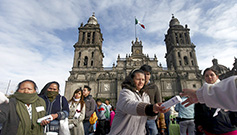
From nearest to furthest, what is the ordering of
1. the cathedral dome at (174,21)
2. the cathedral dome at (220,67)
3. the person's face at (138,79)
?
the person's face at (138,79) → the cathedral dome at (220,67) → the cathedral dome at (174,21)

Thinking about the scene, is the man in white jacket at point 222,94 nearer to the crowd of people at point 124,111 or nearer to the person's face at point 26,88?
the crowd of people at point 124,111

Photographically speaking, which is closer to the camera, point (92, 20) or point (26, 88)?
point (26, 88)

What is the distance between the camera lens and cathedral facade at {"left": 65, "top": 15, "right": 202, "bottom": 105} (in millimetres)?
26031

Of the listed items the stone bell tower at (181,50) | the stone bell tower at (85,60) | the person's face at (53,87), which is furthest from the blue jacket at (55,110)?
the stone bell tower at (181,50)

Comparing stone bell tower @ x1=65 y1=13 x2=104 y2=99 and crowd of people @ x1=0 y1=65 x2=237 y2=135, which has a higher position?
stone bell tower @ x1=65 y1=13 x2=104 y2=99

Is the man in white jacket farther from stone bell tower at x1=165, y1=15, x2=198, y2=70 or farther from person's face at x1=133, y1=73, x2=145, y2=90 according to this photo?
stone bell tower at x1=165, y1=15, x2=198, y2=70

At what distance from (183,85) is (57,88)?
27.1 m

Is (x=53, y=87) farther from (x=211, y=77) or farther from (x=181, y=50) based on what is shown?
(x=181, y=50)

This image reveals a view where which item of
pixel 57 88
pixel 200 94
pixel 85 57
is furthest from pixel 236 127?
pixel 85 57

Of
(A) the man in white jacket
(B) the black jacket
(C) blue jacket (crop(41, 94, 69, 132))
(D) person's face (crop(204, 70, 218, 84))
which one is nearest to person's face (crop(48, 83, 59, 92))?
(C) blue jacket (crop(41, 94, 69, 132))

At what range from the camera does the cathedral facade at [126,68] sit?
26.0m

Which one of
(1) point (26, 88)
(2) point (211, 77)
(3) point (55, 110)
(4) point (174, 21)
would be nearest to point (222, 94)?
(2) point (211, 77)

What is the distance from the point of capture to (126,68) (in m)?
28.0

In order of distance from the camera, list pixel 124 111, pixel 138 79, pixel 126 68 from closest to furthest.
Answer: pixel 124 111, pixel 138 79, pixel 126 68
